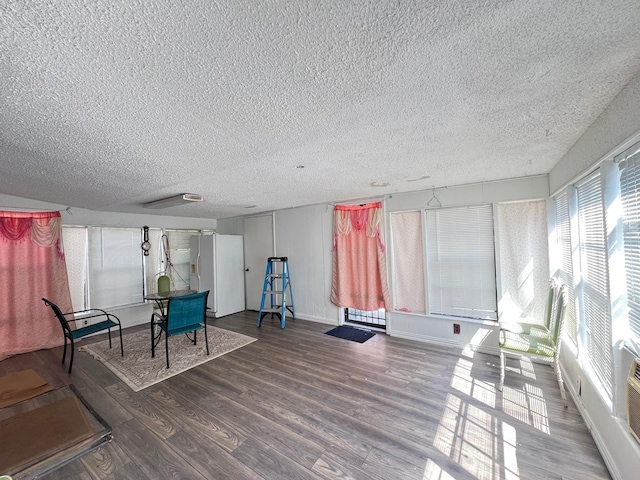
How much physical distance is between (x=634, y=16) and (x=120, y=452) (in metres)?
3.59

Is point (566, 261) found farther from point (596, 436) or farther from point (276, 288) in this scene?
point (276, 288)

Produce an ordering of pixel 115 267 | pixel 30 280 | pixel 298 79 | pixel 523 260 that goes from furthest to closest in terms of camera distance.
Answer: pixel 115 267 → pixel 30 280 → pixel 523 260 → pixel 298 79

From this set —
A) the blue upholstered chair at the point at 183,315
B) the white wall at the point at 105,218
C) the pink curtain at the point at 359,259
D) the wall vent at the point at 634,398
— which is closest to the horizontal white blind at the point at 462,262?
the pink curtain at the point at 359,259

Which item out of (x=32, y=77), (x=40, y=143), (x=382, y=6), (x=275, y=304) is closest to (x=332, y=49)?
(x=382, y=6)

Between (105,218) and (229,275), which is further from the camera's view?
(229,275)

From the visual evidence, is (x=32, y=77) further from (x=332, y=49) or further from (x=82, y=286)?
(x=82, y=286)

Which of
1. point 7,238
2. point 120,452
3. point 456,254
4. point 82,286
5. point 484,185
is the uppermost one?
point 484,185

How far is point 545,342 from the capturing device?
2439 millimetres

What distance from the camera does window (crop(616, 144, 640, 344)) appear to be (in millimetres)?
1403

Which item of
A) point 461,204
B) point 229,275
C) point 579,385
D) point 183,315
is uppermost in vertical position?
point 461,204

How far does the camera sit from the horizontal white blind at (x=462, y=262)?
10.9ft

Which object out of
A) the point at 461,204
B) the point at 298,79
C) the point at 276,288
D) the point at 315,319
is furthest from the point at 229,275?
the point at 298,79

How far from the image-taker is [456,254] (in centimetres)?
354

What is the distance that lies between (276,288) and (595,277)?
15.4ft
